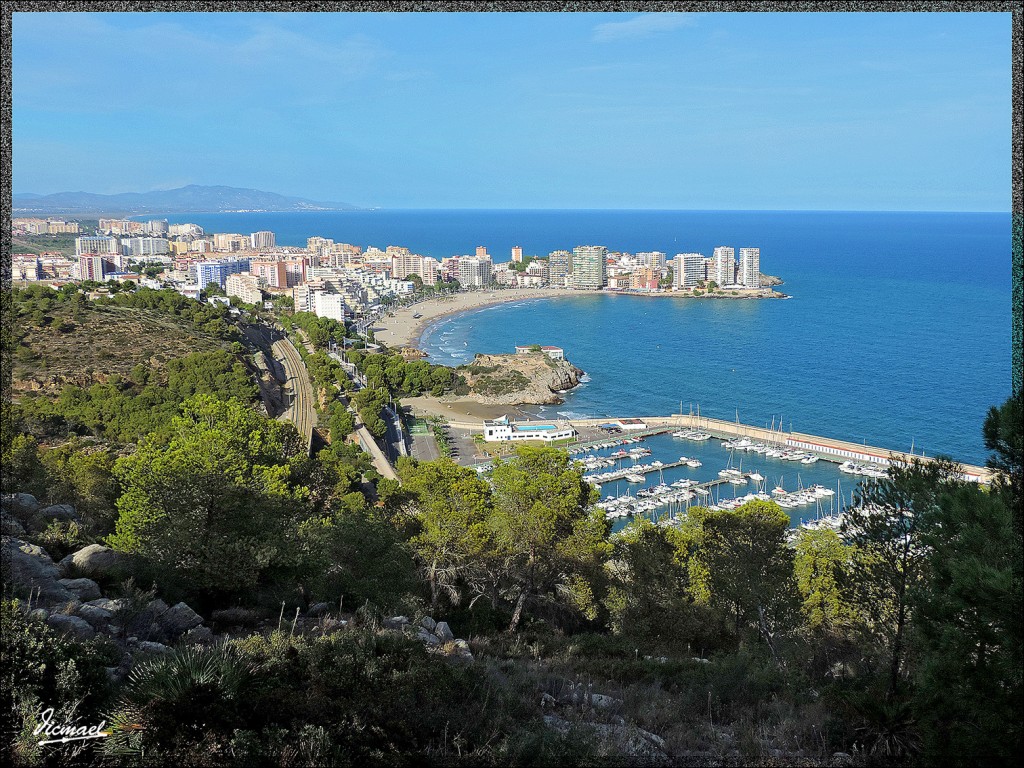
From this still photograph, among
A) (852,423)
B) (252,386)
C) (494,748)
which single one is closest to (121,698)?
(494,748)

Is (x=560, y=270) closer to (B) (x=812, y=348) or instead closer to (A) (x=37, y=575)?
(B) (x=812, y=348)

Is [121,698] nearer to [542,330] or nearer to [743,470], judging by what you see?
[743,470]

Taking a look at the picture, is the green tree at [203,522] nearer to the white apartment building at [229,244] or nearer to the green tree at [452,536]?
the green tree at [452,536]

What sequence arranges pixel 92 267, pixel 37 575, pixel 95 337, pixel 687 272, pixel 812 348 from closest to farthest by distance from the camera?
pixel 37 575 < pixel 95 337 < pixel 812 348 < pixel 92 267 < pixel 687 272

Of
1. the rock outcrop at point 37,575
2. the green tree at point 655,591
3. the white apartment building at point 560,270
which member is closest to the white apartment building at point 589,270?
the white apartment building at point 560,270

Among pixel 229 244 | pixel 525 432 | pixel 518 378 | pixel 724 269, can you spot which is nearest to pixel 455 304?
pixel 724 269
